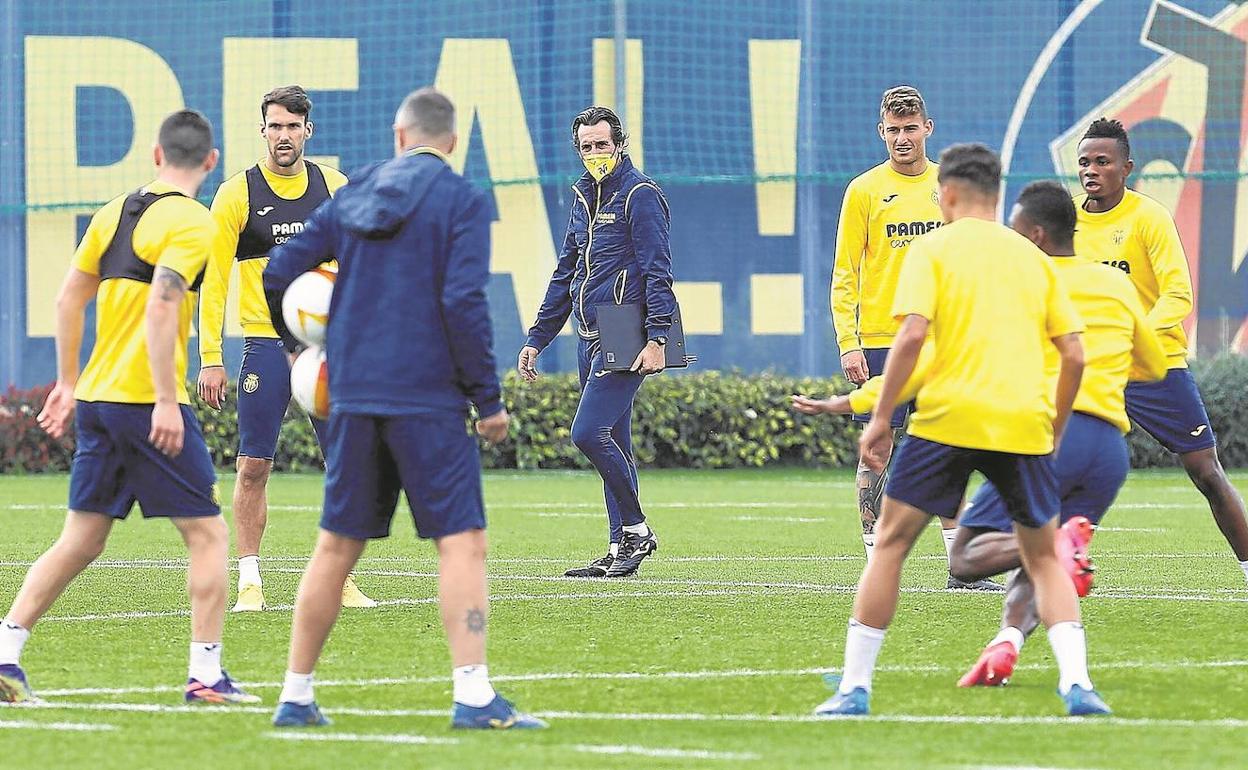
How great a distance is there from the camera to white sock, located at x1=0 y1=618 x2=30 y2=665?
6.80 m

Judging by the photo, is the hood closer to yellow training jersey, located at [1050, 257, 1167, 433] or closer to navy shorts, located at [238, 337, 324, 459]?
yellow training jersey, located at [1050, 257, 1167, 433]

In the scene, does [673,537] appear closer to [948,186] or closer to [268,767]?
[948,186]

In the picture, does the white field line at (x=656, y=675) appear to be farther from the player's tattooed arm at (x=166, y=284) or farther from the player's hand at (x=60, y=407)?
the player's tattooed arm at (x=166, y=284)

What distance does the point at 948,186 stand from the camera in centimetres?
664

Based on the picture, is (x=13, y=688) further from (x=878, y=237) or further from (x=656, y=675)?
(x=878, y=237)

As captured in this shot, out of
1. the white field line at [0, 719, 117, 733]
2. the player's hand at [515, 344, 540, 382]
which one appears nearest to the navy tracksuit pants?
the player's hand at [515, 344, 540, 382]

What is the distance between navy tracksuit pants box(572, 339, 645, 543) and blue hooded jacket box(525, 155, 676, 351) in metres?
0.21

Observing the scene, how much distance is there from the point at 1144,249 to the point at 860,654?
130 inches

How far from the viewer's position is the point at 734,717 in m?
6.41

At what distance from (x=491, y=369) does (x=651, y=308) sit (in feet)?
16.8

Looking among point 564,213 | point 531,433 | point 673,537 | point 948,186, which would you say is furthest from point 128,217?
point 564,213

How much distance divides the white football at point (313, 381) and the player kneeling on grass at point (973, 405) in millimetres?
1605

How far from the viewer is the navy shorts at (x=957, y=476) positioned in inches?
254

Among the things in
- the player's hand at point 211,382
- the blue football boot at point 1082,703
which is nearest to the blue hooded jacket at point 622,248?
the player's hand at point 211,382
